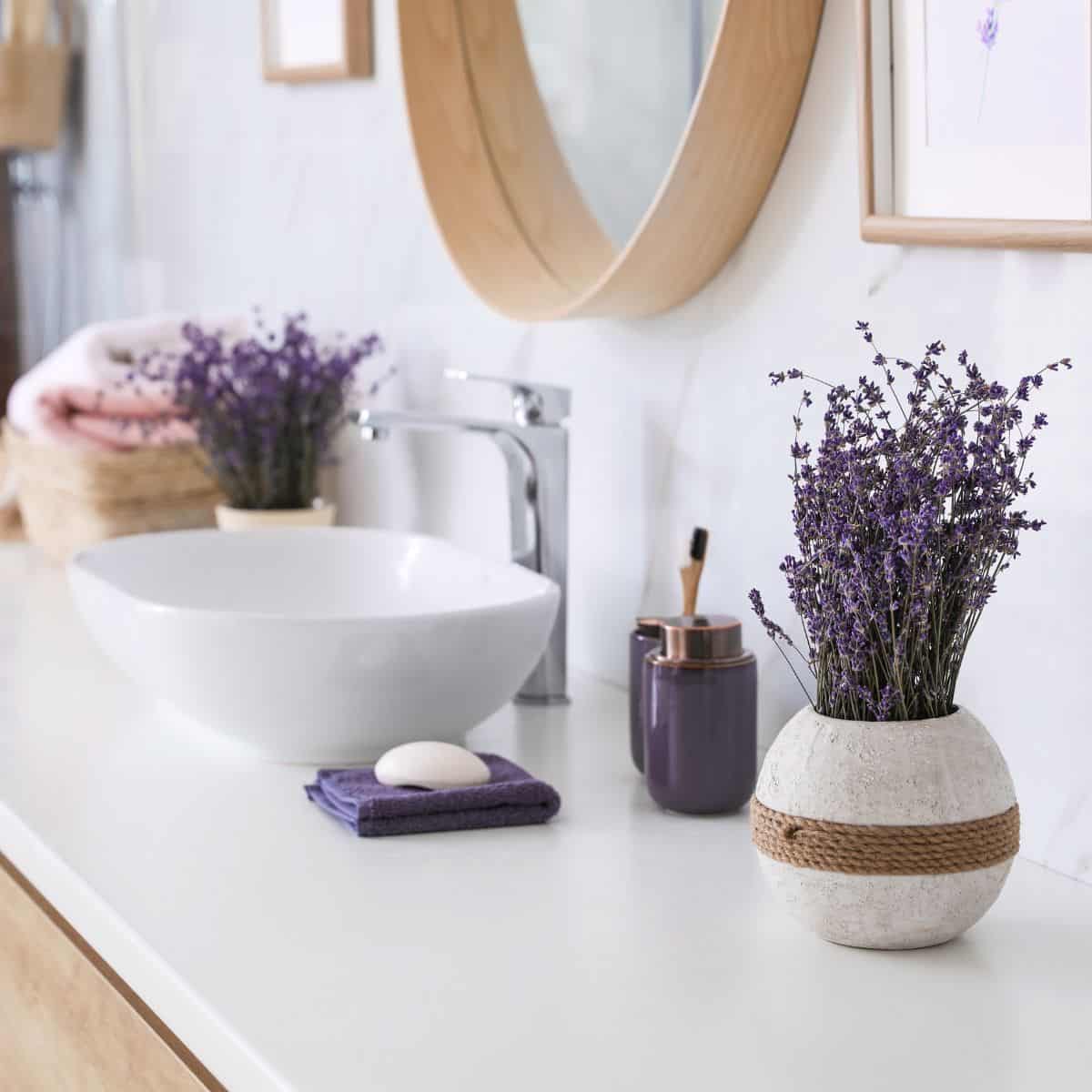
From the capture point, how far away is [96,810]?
44.8 inches

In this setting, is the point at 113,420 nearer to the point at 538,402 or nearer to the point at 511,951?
the point at 538,402

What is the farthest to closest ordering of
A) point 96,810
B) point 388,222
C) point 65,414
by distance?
1. point 65,414
2. point 388,222
3. point 96,810

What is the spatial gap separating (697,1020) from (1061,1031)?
0.18 metres

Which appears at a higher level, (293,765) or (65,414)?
(65,414)

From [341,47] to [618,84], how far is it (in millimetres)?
497

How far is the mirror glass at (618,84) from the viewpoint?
4.33ft

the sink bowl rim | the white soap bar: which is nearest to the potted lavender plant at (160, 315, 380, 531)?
the sink bowl rim

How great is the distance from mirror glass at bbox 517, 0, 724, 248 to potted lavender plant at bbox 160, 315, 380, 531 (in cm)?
38

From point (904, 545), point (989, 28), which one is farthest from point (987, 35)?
point (904, 545)

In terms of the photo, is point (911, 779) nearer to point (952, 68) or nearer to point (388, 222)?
point (952, 68)

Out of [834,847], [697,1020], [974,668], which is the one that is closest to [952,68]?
[974,668]

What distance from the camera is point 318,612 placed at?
157cm

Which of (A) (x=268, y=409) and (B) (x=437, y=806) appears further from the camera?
(A) (x=268, y=409)

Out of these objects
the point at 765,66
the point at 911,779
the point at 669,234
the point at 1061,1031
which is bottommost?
the point at 1061,1031
